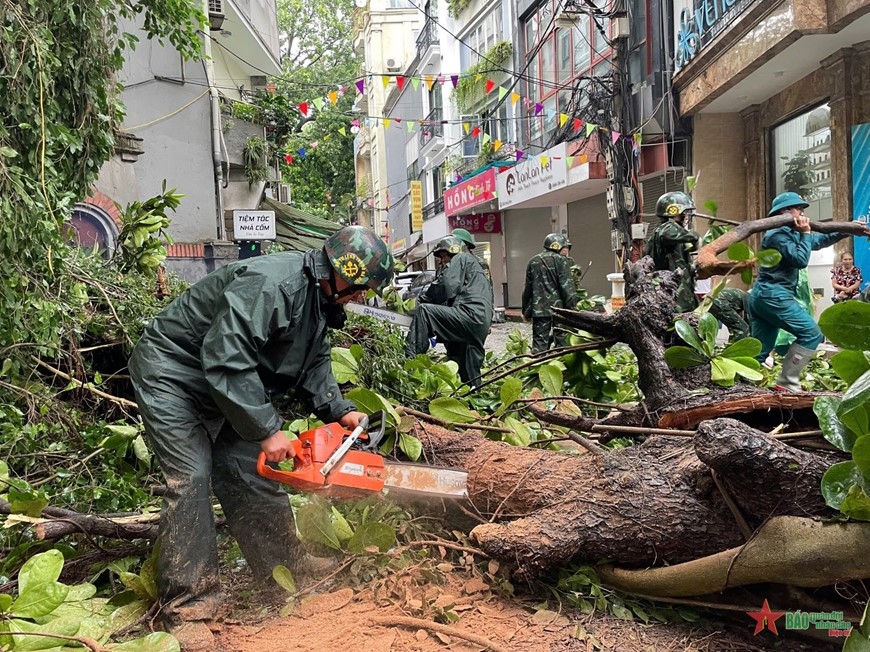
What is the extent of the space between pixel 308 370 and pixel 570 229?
680 inches

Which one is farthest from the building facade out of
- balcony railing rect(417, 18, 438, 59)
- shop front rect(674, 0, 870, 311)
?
balcony railing rect(417, 18, 438, 59)

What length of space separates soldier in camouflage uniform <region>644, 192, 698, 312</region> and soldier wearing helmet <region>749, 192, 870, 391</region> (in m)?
0.70

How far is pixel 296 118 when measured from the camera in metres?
16.9

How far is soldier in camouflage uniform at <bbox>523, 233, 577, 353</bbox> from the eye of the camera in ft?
25.6

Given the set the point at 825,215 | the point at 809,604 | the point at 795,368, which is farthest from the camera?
the point at 825,215

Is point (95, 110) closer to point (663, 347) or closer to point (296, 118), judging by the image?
point (663, 347)

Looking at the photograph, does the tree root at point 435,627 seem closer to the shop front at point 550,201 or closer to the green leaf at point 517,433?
the green leaf at point 517,433

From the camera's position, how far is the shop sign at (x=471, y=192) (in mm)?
20859

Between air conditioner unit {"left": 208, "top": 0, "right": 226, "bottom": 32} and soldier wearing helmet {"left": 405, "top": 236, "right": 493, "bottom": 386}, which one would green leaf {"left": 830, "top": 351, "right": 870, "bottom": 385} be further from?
air conditioner unit {"left": 208, "top": 0, "right": 226, "bottom": 32}

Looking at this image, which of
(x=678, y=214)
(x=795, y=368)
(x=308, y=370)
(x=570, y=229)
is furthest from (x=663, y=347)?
(x=570, y=229)

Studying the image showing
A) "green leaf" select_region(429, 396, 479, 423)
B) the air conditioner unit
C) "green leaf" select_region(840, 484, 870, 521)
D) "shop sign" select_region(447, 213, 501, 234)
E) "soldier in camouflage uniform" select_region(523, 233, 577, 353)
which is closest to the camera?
"green leaf" select_region(840, 484, 870, 521)

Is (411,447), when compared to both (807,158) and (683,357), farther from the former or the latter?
(807,158)

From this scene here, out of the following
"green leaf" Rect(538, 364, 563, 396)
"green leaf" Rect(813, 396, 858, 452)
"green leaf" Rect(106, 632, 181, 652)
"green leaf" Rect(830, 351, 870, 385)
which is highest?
"green leaf" Rect(830, 351, 870, 385)

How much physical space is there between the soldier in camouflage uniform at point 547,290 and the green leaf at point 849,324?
226 inches
